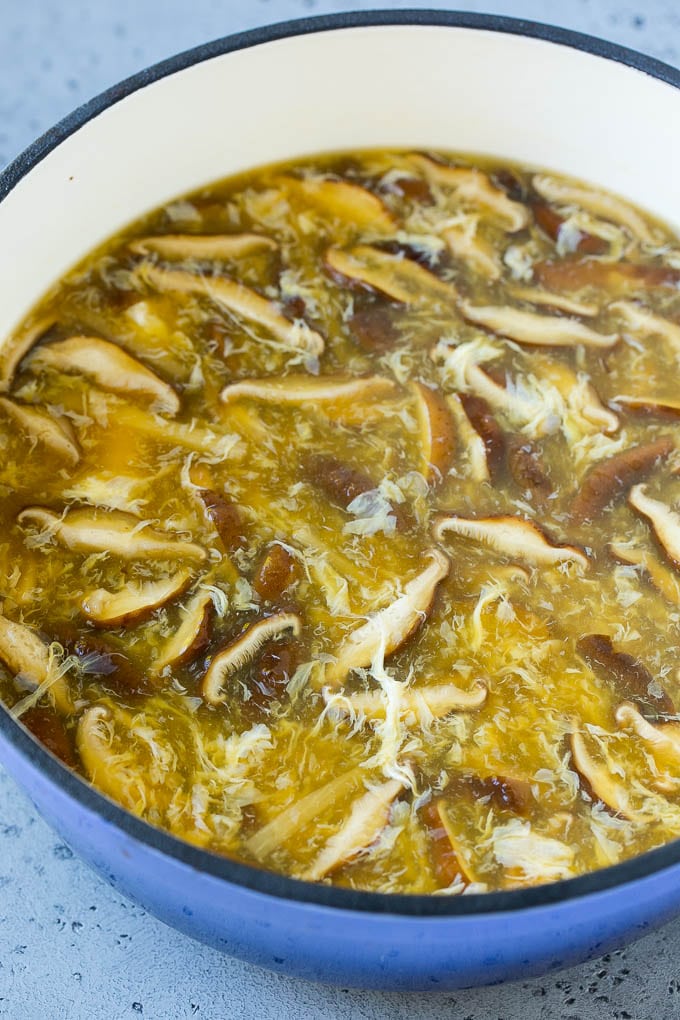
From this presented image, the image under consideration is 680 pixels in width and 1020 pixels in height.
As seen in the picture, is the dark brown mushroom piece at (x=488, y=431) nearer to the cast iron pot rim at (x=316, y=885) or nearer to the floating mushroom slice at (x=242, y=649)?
the floating mushroom slice at (x=242, y=649)

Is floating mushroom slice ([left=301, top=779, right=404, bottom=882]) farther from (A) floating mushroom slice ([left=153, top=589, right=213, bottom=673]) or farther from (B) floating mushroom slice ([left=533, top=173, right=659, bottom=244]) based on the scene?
(B) floating mushroom slice ([left=533, top=173, right=659, bottom=244])

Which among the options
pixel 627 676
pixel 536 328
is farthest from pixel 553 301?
pixel 627 676

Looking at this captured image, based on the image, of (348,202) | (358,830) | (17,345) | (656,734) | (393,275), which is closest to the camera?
(358,830)

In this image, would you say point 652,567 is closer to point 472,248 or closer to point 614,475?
point 614,475

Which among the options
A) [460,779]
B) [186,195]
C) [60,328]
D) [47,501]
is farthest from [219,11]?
[460,779]

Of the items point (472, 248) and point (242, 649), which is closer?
point (242, 649)

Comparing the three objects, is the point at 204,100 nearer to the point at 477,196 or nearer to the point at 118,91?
the point at 118,91

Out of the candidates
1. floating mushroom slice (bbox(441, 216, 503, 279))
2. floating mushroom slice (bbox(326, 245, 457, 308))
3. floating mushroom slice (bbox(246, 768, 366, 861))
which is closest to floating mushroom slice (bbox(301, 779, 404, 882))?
floating mushroom slice (bbox(246, 768, 366, 861))

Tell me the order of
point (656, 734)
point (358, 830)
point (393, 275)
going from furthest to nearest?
point (393, 275)
point (656, 734)
point (358, 830)
